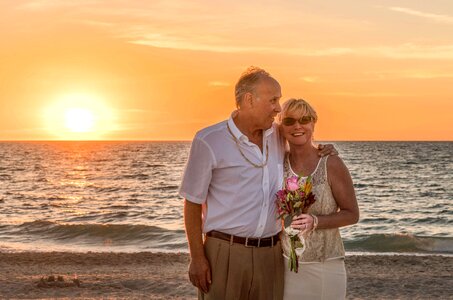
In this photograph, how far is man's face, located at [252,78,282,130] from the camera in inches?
205

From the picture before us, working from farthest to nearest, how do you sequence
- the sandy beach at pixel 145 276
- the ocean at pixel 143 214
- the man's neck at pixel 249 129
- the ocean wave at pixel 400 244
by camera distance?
the ocean at pixel 143 214 < the ocean wave at pixel 400 244 < the sandy beach at pixel 145 276 < the man's neck at pixel 249 129

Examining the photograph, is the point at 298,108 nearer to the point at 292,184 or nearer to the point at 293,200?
the point at 292,184

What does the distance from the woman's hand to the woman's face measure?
56 cm

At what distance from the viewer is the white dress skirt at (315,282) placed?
5.27m

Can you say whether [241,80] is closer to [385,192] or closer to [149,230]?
[149,230]

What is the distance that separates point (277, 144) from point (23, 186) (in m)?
49.5

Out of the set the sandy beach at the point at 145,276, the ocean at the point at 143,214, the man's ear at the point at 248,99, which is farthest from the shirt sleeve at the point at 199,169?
the ocean at the point at 143,214

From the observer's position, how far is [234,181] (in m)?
5.21

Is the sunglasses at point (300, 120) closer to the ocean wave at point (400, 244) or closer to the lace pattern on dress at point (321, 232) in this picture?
the lace pattern on dress at point (321, 232)

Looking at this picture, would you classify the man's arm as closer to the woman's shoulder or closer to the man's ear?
the man's ear

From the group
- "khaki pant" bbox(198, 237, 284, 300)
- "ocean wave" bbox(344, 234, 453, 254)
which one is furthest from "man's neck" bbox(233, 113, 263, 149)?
"ocean wave" bbox(344, 234, 453, 254)

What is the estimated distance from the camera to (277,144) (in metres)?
5.38

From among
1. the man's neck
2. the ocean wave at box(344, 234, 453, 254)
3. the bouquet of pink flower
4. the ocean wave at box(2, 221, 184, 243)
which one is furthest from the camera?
the ocean wave at box(2, 221, 184, 243)

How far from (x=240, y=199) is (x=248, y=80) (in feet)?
2.65
